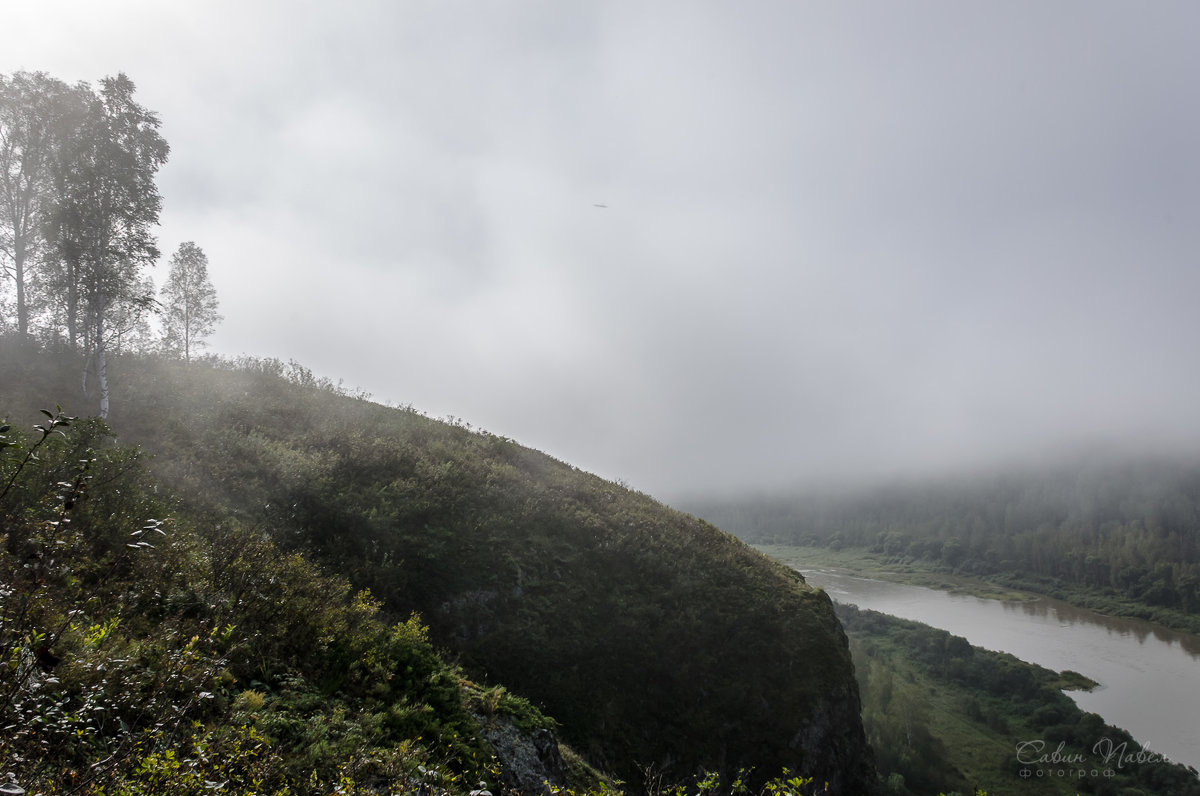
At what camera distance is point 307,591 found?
9.55 m

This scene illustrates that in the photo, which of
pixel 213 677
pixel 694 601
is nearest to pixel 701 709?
pixel 694 601

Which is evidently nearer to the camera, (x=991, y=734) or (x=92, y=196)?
(x=92, y=196)

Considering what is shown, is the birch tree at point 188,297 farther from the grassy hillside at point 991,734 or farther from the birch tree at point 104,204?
the grassy hillside at point 991,734

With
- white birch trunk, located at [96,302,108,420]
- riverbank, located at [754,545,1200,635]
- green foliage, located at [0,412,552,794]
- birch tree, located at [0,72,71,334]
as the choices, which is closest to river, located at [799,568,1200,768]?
riverbank, located at [754,545,1200,635]

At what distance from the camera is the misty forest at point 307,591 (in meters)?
5.27

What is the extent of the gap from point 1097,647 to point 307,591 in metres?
147

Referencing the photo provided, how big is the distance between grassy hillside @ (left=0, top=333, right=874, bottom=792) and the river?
80.4 m

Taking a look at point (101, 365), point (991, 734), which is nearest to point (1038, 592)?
point (991, 734)

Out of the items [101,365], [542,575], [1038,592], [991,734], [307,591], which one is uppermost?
[101,365]

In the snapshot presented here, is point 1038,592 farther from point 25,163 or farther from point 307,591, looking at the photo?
point 25,163

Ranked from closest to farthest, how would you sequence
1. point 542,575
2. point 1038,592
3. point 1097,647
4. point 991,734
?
point 542,575
point 991,734
point 1097,647
point 1038,592

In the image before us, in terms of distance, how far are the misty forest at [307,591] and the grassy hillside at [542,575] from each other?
0.09 metres

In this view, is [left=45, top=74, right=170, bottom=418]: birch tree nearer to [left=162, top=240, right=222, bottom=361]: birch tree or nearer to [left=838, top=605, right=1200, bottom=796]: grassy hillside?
[left=162, top=240, right=222, bottom=361]: birch tree

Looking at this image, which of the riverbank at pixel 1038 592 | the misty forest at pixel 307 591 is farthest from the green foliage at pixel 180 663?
the riverbank at pixel 1038 592
